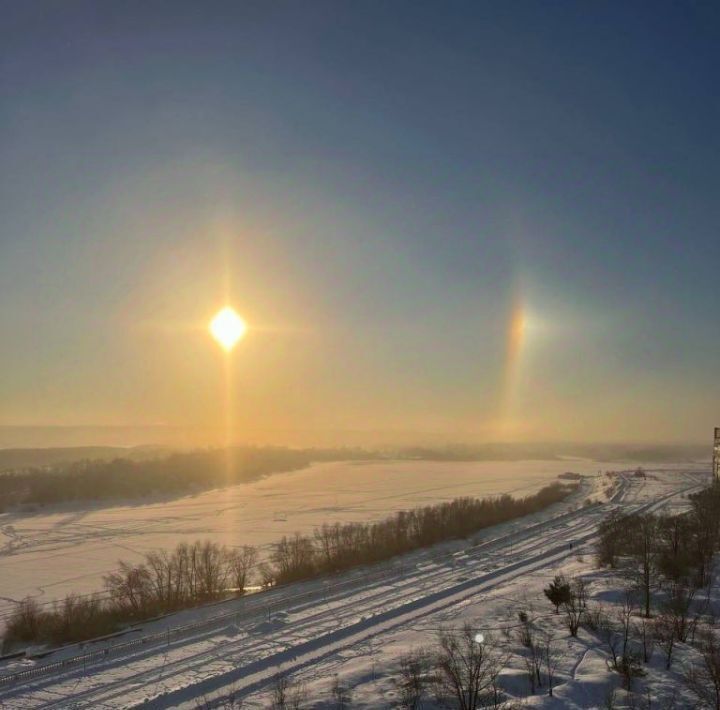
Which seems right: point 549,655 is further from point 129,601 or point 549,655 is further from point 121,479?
point 121,479

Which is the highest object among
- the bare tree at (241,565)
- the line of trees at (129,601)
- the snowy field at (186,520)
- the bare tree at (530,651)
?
the bare tree at (530,651)

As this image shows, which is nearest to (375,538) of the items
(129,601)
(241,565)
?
(241,565)

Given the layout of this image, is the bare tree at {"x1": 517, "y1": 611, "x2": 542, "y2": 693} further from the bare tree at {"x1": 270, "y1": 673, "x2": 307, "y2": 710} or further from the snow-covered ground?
the bare tree at {"x1": 270, "y1": 673, "x2": 307, "y2": 710}

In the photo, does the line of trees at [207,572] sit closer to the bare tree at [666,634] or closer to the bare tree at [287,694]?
the bare tree at [287,694]

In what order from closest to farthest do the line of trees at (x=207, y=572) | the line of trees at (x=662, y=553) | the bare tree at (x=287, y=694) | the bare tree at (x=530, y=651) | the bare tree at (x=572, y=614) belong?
the bare tree at (x=287, y=694) → the bare tree at (x=530, y=651) → the bare tree at (x=572, y=614) → the line of trees at (x=207, y=572) → the line of trees at (x=662, y=553)

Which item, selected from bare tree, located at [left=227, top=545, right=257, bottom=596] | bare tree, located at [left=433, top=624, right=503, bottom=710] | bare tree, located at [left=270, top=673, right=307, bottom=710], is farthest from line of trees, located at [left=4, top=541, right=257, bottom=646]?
bare tree, located at [left=433, top=624, right=503, bottom=710]

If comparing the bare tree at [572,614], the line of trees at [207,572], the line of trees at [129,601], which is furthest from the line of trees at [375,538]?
the bare tree at [572,614]

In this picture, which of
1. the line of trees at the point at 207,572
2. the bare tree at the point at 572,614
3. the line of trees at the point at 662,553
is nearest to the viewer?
the bare tree at the point at 572,614

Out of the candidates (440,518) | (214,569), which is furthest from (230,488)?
(214,569)
